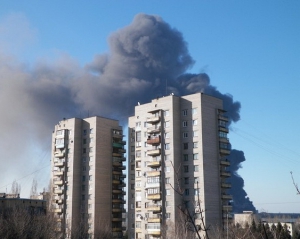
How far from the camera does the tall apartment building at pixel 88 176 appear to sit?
247 ft

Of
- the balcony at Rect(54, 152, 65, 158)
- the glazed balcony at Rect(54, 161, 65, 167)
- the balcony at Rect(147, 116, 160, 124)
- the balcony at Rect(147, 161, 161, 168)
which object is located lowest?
the balcony at Rect(147, 161, 161, 168)

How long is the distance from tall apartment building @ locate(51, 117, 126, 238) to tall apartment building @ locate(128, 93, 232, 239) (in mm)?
10250

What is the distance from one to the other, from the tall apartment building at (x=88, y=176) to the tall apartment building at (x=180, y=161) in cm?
1025

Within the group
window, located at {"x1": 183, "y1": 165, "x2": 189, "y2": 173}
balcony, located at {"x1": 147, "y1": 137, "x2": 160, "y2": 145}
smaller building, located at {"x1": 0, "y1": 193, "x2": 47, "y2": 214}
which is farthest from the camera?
balcony, located at {"x1": 147, "y1": 137, "x2": 160, "y2": 145}

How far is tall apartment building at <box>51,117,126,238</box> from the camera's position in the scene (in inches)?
2970

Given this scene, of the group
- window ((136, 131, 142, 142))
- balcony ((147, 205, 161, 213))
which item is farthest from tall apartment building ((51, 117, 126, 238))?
balcony ((147, 205, 161, 213))

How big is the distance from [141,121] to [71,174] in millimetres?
18644

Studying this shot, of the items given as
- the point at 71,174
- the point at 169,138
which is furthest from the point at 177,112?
the point at 71,174

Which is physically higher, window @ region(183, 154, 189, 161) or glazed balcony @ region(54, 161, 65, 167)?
glazed balcony @ region(54, 161, 65, 167)

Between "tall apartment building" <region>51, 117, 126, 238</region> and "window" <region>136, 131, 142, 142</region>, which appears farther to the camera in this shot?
"tall apartment building" <region>51, 117, 126, 238</region>

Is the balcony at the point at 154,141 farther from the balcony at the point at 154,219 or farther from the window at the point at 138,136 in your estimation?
the balcony at the point at 154,219

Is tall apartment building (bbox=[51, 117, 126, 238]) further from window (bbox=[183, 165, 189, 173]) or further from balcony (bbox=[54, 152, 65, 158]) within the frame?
window (bbox=[183, 165, 189, 173])

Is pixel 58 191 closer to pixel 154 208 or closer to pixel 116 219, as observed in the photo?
pixel 116 219

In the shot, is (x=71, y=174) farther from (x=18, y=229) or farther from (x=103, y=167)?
(x=18, y=229)
